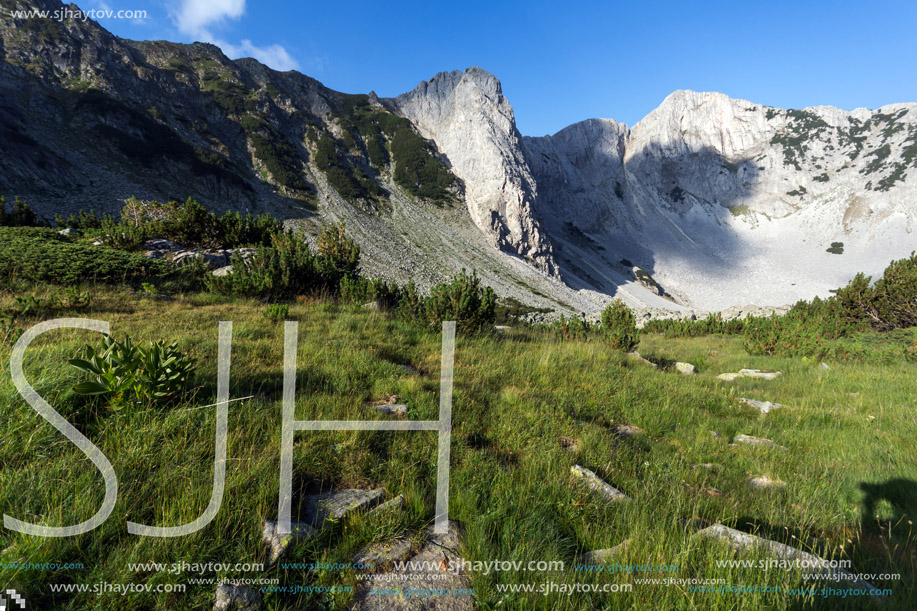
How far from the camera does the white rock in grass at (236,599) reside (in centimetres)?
163

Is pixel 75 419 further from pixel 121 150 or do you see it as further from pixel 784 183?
pixel 784 183

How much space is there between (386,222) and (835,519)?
6819 centimetres

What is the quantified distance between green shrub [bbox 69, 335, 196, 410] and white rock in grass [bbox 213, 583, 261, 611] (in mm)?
1935

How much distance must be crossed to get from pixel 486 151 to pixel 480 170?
4.55 metres

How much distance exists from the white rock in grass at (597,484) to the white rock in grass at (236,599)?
2483 mm

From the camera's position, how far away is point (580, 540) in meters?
2.45

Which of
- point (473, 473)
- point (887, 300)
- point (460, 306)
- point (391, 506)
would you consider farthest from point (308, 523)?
point (887, 300)

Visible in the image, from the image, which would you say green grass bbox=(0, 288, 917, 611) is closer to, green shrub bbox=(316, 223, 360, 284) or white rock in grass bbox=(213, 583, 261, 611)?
white rock in grass bbox=(213, 583, 261, 611)

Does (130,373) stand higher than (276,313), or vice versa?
(276,313)

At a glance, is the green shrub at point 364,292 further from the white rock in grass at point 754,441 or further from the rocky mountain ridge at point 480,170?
the rocky mountain ridge at point 480,170

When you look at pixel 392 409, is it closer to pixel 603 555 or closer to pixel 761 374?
pixel 603 555

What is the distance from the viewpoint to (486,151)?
79.6 meters

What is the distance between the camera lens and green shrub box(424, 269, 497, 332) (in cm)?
866

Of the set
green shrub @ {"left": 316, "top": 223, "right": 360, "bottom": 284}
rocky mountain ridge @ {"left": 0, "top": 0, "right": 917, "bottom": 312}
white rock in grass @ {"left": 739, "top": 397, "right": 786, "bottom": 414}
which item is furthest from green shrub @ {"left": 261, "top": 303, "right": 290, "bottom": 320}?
rocky mountain ridge @ {"left": 0, "top": 0, "right": 917, "bottom": 312}
